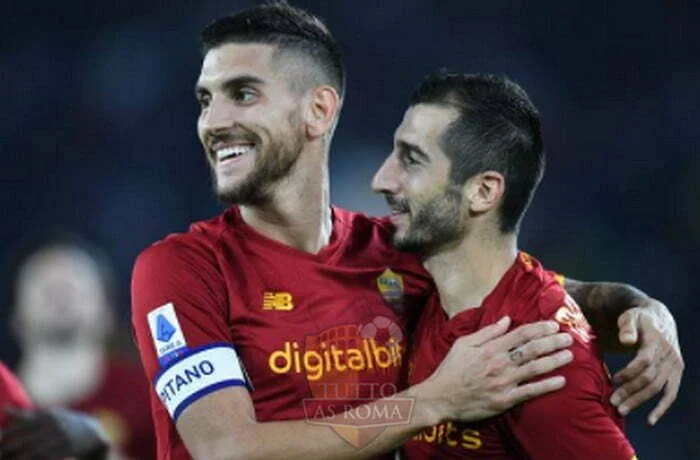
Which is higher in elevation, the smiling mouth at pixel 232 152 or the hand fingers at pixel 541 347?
the smiling mouth at pixel 232 152

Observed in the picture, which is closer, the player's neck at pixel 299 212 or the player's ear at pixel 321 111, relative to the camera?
the player's neck at pixel 299 212

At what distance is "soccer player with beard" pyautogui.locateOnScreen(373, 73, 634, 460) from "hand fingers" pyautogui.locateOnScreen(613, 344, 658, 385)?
0.11m

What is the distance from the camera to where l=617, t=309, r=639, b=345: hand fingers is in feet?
11.3

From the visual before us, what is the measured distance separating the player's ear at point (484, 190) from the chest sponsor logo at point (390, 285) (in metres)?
0.38

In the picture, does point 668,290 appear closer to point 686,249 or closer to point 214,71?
point 686,249

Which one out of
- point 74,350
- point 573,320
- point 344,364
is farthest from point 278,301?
point 74,350

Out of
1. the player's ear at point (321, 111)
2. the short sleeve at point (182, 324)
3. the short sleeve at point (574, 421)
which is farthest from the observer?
the player's ear at point (321, 111)

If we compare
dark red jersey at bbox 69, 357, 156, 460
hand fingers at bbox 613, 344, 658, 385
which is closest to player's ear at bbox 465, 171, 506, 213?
hand fingers at bbox 613, 344, 658, 385

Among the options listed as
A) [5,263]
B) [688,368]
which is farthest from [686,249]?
[5,263]

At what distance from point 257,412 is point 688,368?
4219 millimetres

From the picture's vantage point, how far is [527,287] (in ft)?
11.5

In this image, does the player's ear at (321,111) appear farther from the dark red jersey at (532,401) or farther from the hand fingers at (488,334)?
the hand fingers at (488,334)

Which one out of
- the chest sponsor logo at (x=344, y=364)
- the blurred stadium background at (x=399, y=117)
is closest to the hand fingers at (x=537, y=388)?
the chest sponsor logo at (x=344, y=364)

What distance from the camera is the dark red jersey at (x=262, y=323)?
336 cm
